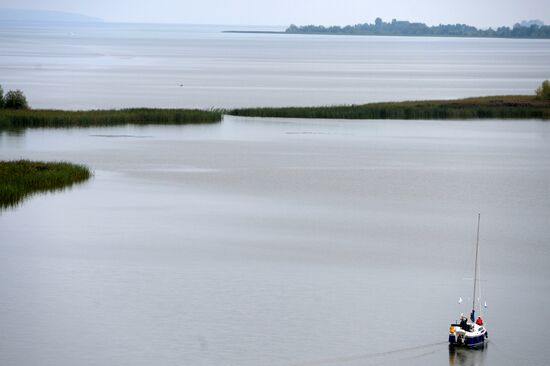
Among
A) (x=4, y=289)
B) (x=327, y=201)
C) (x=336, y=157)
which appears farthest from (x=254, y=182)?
(x=4, y=289)

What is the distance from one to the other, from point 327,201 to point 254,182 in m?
6.08

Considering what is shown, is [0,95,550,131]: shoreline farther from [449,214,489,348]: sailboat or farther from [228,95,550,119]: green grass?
[449,214,489,348]: sailboat

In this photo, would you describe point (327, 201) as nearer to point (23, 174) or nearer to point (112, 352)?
point (23, 174)

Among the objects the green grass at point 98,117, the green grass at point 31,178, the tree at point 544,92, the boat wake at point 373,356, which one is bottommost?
the boat wake at point 373,356

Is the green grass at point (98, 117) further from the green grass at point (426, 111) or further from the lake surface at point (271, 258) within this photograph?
the lake surface at point (271, 258)

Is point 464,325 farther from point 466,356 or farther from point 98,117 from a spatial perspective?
point 98,117

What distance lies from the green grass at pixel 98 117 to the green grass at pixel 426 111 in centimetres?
486

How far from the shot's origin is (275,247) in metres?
31.7

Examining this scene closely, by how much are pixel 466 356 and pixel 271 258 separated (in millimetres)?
9140

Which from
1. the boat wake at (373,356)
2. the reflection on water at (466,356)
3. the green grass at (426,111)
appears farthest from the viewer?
the green grass at (426,111)

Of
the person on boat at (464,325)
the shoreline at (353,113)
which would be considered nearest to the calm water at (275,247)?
the person on boat at (464,325)

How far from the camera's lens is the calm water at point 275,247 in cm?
2250

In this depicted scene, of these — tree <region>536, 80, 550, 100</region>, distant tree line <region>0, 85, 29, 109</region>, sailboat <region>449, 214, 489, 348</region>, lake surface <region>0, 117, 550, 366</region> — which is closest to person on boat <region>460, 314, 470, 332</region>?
sailboat <region>449, 214, 489, 348</region>

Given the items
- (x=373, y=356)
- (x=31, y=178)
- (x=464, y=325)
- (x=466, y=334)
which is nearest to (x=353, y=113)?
(x=31, y=178)
